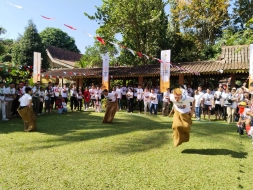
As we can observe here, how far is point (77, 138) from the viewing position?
7.51 metres

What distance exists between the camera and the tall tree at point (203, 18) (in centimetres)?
2270

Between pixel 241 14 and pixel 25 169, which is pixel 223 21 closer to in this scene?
pixel 241 14

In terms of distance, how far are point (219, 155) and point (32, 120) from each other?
6.02 meters

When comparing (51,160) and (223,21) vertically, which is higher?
(223,21)

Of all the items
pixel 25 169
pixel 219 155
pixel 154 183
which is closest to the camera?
pixel 154 183

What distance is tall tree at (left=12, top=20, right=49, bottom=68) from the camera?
28.4m

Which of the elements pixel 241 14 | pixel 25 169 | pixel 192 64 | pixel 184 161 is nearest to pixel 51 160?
pixel 25 169

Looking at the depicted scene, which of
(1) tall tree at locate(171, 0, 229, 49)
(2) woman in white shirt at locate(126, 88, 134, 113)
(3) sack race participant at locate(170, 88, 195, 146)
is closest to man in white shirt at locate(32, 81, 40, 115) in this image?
(2) woman in white shirt at locate(126, 88, 134, 113)

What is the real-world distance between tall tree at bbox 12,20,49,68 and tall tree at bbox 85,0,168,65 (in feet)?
32.8

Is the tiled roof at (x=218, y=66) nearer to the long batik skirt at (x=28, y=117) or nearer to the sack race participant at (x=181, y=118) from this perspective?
the sack race participant at (x=181, y=118)

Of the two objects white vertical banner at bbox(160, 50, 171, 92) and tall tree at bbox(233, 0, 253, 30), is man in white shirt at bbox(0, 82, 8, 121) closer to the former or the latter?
white vertical banner at bbox(160, 50, 171, 92)

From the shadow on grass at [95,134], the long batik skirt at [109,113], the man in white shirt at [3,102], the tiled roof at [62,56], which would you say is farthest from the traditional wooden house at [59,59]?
the shadow on grass at [95,134]

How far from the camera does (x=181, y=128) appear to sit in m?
6.25

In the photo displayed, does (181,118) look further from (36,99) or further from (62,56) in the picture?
(62,56)
